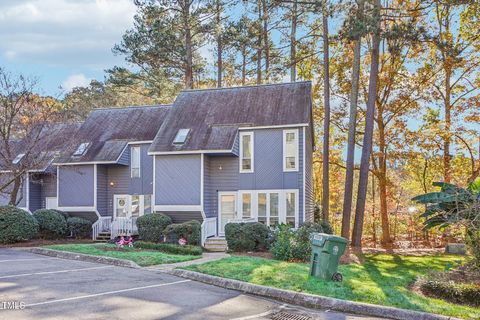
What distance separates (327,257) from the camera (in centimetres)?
904

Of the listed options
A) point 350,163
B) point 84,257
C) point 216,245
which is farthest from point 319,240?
point 350,163

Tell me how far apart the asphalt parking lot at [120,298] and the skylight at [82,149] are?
37.8 ft

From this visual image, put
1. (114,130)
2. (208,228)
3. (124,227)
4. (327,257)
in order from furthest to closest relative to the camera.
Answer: (114,130)
(124,227)
(208,228)
(327,257)

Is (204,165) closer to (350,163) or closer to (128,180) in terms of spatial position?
(128,180)

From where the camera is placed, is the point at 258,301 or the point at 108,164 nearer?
the point at 258,301

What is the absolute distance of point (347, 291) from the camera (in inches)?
316

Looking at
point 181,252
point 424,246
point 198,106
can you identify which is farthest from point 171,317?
point 424,246

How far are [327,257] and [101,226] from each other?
14229 mm

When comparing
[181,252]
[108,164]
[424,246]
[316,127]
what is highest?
[316,127]

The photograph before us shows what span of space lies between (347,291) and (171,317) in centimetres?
345

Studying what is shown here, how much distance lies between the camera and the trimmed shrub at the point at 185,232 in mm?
17094

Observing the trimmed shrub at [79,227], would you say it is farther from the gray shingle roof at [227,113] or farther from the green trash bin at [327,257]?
the green trash bin at [327,257]

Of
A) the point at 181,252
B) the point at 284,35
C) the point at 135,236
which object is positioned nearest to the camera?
the point at 181,252

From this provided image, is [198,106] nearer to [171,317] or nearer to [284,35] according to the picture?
[284,35]
